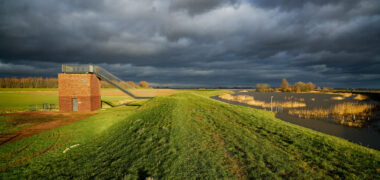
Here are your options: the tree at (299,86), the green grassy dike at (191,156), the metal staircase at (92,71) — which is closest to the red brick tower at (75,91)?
the metal staircase at (92,71)

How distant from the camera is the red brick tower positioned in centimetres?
2572

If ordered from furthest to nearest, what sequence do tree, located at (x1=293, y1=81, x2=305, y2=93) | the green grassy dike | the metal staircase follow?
1. tree, located at (x1=293, y1=81, x2=305, y2=93)
2. the metal staircase
3. the green grassy dike

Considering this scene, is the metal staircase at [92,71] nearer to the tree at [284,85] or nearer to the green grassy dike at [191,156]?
the green grassy dike at [191,156]

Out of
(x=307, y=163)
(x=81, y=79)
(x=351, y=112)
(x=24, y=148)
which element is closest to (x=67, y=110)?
(x=81, y=79)

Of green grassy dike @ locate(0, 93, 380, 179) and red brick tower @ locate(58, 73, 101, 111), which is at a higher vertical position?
red brick tower @ locate(58, 73, 101, 111)

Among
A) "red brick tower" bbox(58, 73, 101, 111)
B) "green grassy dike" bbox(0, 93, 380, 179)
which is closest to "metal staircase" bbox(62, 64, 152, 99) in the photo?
"red brick tower" bbox(58, 73, 101, 111)

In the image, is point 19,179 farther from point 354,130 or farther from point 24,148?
point 354,130

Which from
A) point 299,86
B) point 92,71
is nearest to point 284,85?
point 299,86

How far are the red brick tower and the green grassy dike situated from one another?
47.7 feet

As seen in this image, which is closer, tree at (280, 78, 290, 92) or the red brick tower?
the red brick tower

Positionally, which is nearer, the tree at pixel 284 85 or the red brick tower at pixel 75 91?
the red brick tower at pixel 75 91

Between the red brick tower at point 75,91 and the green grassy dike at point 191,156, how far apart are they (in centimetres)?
1454

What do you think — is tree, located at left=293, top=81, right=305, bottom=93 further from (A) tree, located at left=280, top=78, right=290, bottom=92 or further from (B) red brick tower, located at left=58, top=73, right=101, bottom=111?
(B) red brick tower, located at left=58, top=73, right=101, bottom=111

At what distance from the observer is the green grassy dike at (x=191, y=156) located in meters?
6.85
